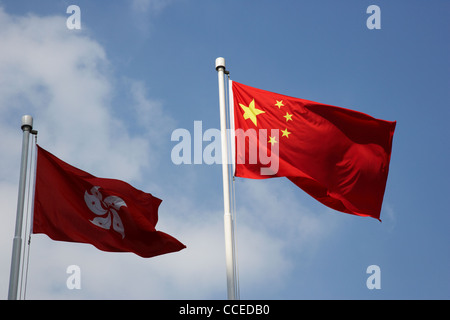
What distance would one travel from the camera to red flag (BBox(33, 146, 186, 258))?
19.0 metres

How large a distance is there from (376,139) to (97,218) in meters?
8.31

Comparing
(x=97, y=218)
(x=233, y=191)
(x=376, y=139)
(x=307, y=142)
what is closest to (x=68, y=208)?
(x=97, y=218)

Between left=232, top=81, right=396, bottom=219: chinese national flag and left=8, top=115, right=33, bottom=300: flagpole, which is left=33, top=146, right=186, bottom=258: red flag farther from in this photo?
left=232, top=81, right=396, bottom=219: chinese national flag

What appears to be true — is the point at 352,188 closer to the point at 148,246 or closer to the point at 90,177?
the point at 148,246

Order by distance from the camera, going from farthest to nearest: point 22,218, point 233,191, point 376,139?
1. point 376,139
2. point 22,218
3. point 233,191

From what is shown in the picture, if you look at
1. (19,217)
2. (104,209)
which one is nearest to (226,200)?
(104,209)

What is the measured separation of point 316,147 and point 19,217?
8.26 meters

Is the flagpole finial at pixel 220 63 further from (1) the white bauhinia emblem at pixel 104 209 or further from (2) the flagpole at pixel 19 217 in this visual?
(2) the flagpole at pixel 19 217

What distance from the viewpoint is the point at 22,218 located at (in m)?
18.3

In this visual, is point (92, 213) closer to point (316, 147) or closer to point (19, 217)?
point (19, 217)

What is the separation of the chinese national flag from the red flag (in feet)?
13.2

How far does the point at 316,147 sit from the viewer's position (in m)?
18.9

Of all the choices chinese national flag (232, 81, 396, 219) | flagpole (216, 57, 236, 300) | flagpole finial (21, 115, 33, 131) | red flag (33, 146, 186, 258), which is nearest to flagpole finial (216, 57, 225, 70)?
flagpole (216, 57, 236, 300)
